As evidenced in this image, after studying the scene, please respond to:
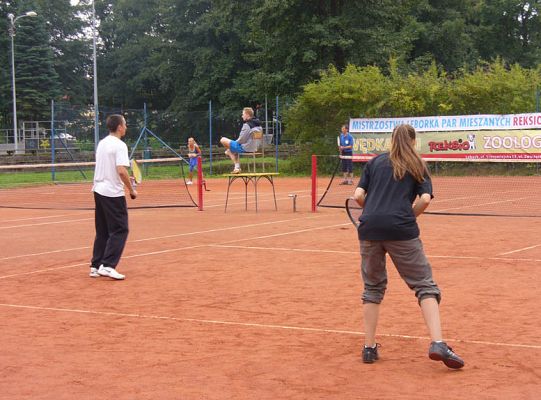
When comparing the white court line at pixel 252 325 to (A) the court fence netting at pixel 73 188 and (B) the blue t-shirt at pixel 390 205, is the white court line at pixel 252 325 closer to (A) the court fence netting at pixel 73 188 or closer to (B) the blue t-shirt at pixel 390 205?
(B) the blue t-shirt at pixel 390 205

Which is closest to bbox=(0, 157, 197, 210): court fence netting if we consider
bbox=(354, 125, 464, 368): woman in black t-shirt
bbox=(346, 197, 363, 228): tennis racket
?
bbox=(346, 197, 363, 228): tennis racket

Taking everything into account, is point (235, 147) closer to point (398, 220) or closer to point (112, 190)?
point (112, 190)

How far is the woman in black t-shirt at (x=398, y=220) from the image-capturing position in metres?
6.18

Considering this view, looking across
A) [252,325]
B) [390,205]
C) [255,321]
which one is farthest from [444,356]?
[255,321]

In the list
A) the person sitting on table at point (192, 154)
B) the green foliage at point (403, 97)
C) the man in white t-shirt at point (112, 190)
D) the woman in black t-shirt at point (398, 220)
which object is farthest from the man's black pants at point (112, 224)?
the green foliage at point (403, 97)

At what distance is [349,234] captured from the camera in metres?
14.5

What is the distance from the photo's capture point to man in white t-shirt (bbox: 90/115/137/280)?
10148mm

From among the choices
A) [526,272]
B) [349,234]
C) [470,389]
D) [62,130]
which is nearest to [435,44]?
[62,130]

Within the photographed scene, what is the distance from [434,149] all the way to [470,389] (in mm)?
24362

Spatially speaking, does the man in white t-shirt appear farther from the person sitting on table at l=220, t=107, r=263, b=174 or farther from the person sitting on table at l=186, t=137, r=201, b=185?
the person sitting on table at l=186, t=137, r=201, b=185

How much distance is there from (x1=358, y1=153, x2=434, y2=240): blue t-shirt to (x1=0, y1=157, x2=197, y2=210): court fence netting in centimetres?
1477

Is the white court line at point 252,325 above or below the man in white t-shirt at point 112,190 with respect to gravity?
below

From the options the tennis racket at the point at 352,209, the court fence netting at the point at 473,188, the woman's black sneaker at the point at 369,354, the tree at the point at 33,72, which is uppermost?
the tree at the point at 33,72

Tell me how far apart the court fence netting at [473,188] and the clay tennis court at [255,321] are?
Result: 14.2ft
